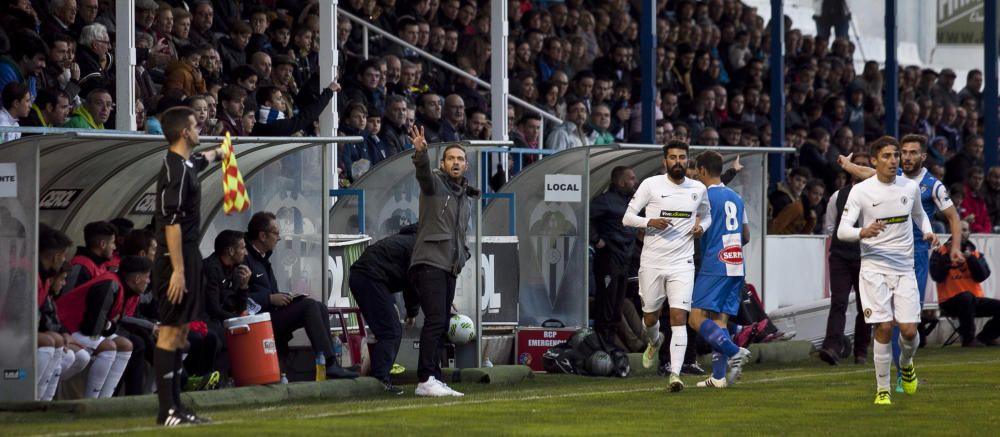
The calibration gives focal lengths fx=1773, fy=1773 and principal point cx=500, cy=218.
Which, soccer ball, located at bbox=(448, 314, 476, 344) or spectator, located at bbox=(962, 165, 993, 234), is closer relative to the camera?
soccer ball, located at bbox=(448, 314, 476, 344)

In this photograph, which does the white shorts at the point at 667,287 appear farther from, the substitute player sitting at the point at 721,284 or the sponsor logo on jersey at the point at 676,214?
the sponsor logo on jersey at the point at 676,214

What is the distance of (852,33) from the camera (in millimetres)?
35094

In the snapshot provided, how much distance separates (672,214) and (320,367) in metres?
3.09

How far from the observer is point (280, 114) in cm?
1700

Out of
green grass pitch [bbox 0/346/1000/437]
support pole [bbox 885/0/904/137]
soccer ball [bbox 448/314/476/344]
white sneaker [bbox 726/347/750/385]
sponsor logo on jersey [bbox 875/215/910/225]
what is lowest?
green grass pitch [bbox 0/346/1000/437]

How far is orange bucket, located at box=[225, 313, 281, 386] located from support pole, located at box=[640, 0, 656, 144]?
8.25 m

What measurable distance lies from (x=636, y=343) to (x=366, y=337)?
3.23 m

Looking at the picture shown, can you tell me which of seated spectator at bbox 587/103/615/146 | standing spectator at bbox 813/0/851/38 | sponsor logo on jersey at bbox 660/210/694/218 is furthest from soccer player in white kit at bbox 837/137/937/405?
standing spectator at bbox 813/0/851/38

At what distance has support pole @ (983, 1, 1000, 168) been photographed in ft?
91.7

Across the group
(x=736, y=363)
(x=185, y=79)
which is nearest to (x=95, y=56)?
(x=185, y=79)

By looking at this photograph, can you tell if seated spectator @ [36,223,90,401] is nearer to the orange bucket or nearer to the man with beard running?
the orange bucket

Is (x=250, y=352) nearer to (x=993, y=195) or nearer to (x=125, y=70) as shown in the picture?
(x=125, y=70)

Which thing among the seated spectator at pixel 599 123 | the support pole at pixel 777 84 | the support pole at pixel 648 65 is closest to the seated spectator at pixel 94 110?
the support pole at pixel 648 65

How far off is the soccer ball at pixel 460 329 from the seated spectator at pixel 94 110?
3494mm
